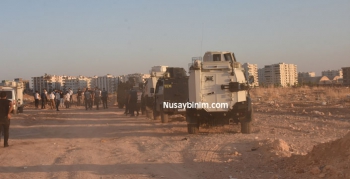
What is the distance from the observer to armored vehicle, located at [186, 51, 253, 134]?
13438mm

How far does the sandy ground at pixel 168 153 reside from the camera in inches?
317

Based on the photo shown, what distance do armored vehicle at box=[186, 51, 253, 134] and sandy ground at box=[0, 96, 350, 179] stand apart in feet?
2.47

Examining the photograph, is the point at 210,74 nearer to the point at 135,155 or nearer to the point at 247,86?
the point at 247,86

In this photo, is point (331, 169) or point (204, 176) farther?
point (204, 176)

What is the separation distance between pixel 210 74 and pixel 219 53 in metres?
4.13

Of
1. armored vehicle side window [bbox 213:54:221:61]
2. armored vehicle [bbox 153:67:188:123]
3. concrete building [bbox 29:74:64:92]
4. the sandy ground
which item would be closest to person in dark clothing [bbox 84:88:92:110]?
armored vehicle [bbox 153:67:188:123]

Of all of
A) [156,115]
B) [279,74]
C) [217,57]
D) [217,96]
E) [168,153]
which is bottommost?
[168,153]

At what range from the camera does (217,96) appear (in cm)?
1359

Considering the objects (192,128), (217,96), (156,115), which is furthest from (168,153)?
(156,115)

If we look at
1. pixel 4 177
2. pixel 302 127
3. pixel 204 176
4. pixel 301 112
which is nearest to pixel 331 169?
pixel 204 176

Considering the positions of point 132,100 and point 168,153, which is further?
point 132,100

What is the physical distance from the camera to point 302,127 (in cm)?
1516

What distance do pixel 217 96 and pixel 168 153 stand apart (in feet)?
12.9

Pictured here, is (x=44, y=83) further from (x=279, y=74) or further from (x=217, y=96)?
(x=217, y=96)
